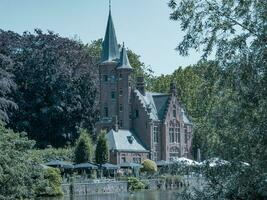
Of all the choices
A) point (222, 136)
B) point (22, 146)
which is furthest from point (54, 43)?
point (222, 136)

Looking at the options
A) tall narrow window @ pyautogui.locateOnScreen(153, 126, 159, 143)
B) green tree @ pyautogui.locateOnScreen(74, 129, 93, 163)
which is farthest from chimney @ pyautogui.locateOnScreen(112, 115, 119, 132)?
green tree @ pyautogui.locateOnScreen(74, 129, 93, 163)

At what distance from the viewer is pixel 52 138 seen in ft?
193

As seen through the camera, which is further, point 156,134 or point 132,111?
point 156,134

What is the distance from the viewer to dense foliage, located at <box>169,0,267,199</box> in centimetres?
995

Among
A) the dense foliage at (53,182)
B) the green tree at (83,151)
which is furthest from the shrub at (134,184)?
the dense foliage at (53,182)

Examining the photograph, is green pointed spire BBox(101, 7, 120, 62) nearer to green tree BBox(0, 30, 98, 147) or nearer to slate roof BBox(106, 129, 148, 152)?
green tree BBox(0, 30, 98, 147)

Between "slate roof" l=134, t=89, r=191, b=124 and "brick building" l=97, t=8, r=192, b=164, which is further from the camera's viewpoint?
"slate roof" l=134, t=89, r=191, b=124

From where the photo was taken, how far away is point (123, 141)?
195ft

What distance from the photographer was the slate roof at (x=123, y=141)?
190 ft

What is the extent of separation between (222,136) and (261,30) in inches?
92.7

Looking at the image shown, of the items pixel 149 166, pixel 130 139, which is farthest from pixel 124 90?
pixel 149 166

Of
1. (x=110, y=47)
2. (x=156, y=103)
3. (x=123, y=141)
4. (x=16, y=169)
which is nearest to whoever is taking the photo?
(x=16, y=169)

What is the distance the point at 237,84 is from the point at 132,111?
53.6 m

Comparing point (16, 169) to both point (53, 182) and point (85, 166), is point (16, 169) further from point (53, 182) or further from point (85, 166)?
point (85, 166)
